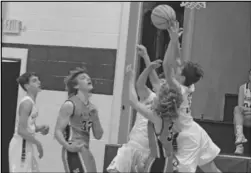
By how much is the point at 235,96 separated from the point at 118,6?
2.30 metres

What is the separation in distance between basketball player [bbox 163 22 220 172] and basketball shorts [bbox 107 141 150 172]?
1.29 ft

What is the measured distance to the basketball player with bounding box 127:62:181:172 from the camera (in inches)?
245

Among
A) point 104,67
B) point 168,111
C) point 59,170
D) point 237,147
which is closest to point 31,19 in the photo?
point 104,67

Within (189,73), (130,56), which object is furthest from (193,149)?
(130,56)

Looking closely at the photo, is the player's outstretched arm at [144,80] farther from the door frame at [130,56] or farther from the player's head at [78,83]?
the door frame at [130,56]

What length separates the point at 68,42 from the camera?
9.96 m

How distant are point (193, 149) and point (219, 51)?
381 centimetres

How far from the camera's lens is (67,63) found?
32.9ft

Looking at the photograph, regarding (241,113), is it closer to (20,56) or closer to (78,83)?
(78,83)

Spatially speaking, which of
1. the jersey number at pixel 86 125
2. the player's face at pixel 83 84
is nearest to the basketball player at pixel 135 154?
the jersey number at pixel 86 125

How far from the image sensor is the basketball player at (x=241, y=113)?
8.38 metres

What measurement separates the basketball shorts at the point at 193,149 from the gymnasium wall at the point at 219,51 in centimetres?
295

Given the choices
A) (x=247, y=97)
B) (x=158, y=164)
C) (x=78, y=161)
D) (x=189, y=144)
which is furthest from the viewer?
(x=247, y=97)

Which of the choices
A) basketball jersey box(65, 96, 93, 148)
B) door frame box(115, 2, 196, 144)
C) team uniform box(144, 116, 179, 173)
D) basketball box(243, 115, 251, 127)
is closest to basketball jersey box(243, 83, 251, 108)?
basketball box(243, 115, 251, 127)
